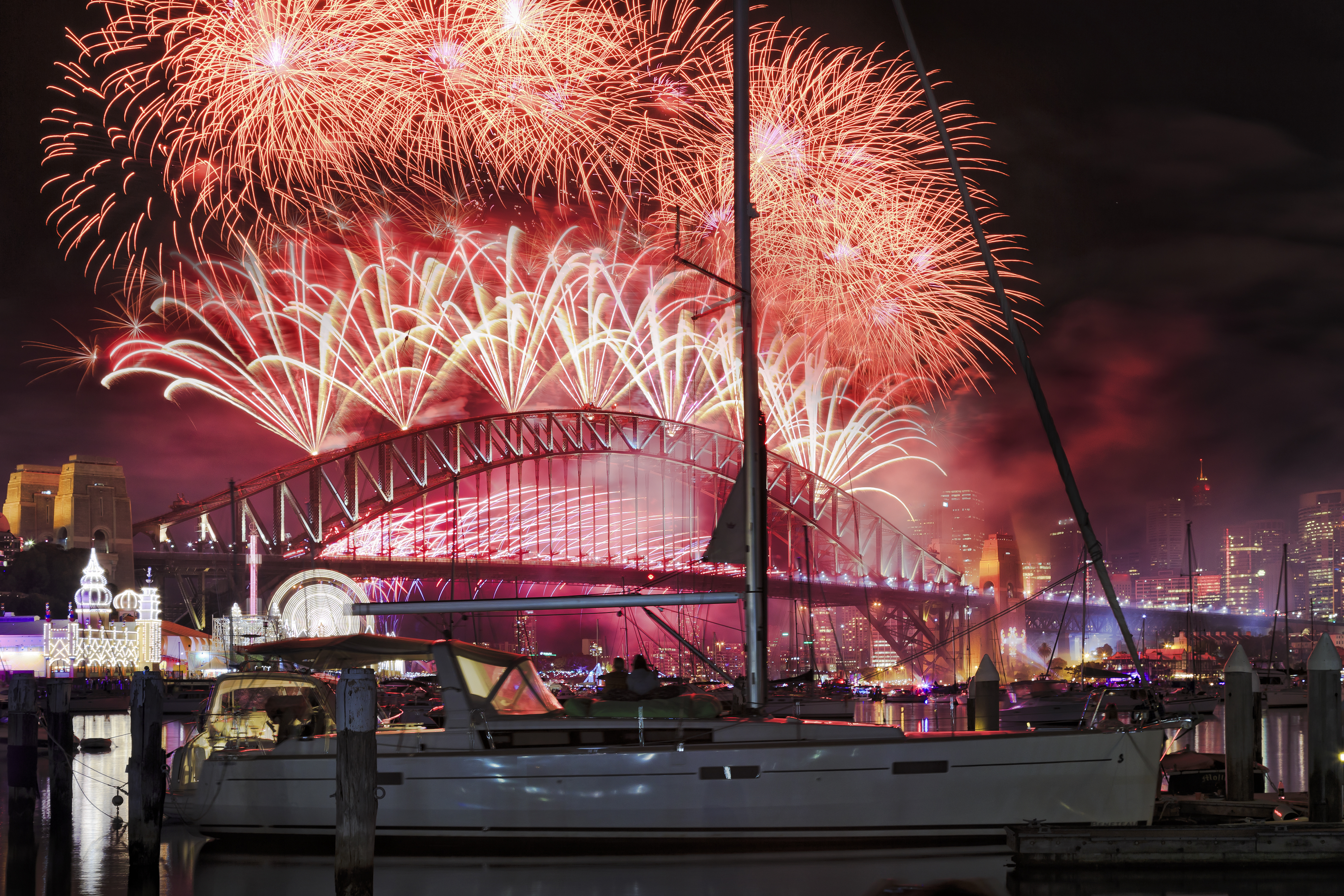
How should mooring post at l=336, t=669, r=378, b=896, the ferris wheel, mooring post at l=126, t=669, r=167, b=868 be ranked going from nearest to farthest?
1. mooring post at l=336, t=669, r=378, b=896
2. mooring post at l=126, t=669, r=167, b=868
3. the ferris wheel

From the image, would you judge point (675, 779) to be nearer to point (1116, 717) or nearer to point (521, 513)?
point (1116, 717)

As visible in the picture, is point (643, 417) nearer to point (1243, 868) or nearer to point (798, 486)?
point (798, 486)

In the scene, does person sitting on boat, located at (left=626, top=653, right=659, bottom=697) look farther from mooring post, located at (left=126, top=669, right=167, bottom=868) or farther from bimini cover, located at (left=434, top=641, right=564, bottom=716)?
mooring post, located at (left=126, top=669, right=167, bottom=868)

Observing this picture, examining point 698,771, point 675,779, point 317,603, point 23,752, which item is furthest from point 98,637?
point 698,771

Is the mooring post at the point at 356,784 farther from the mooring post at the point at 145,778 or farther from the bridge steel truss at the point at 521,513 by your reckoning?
the bridge steel truss at the point at 521,513

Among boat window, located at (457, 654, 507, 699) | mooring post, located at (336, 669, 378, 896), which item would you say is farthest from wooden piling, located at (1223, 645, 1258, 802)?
mooring post, located at (336, 669, 378, 896)

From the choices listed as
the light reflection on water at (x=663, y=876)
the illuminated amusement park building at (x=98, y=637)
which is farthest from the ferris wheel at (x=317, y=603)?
the light reflection on water at (x=663, y=876)
